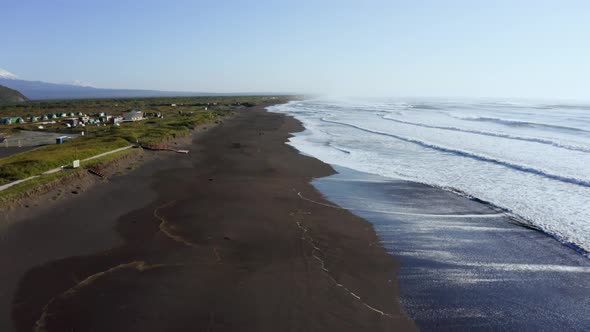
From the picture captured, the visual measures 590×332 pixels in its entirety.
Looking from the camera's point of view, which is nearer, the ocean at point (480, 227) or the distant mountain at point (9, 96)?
the ocean at point (480, 227)

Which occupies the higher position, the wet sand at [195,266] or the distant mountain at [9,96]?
the distant mountain at [9,96]

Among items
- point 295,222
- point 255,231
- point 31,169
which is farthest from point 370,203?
point 31,169

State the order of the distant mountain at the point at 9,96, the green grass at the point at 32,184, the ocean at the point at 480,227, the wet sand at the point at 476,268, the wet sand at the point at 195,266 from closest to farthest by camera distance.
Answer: the wet sand at the point at 195,266, the wet sand at the point at 476,268, the ocean at the point at 480,227, the green grass at the point at 32,184, the distant mountain at the point at 9,96

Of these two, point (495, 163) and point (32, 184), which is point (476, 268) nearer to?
point (495, 163)

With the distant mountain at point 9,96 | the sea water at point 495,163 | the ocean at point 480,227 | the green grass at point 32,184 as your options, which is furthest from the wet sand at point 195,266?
the distant mountain at point 9,96

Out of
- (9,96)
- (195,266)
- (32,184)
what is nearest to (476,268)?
(195,266)

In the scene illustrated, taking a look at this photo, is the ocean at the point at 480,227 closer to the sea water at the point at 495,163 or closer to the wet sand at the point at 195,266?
the sea water at the point at 495,163
